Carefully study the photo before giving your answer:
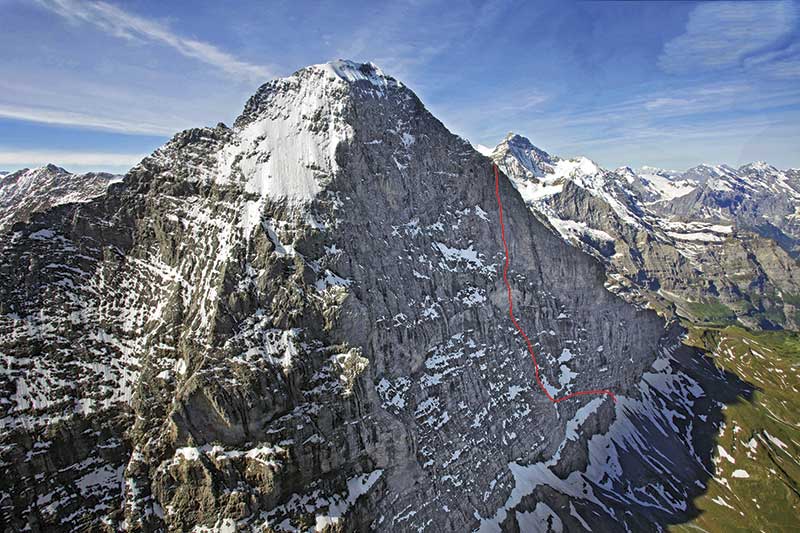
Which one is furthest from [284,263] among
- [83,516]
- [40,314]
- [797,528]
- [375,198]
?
[797,528]

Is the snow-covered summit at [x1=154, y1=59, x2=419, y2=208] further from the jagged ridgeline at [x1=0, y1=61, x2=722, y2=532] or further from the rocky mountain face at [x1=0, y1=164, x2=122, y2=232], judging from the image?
the rocky mountain face at [x1=0, y1=164, x2=122, y2=232]

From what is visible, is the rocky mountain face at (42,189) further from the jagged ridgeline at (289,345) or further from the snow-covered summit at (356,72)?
the snow-covered summit at (356,72)

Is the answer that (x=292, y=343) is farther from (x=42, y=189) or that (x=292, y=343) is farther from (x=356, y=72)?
(x=42, y=189)

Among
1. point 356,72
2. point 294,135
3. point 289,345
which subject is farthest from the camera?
point 356,72

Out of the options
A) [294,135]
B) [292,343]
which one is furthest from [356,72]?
[292,343]

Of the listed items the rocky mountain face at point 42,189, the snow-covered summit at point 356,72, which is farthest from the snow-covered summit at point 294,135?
the rocky mountain face at point 42,189

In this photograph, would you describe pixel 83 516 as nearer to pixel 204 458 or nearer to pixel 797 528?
pixel 204 458
